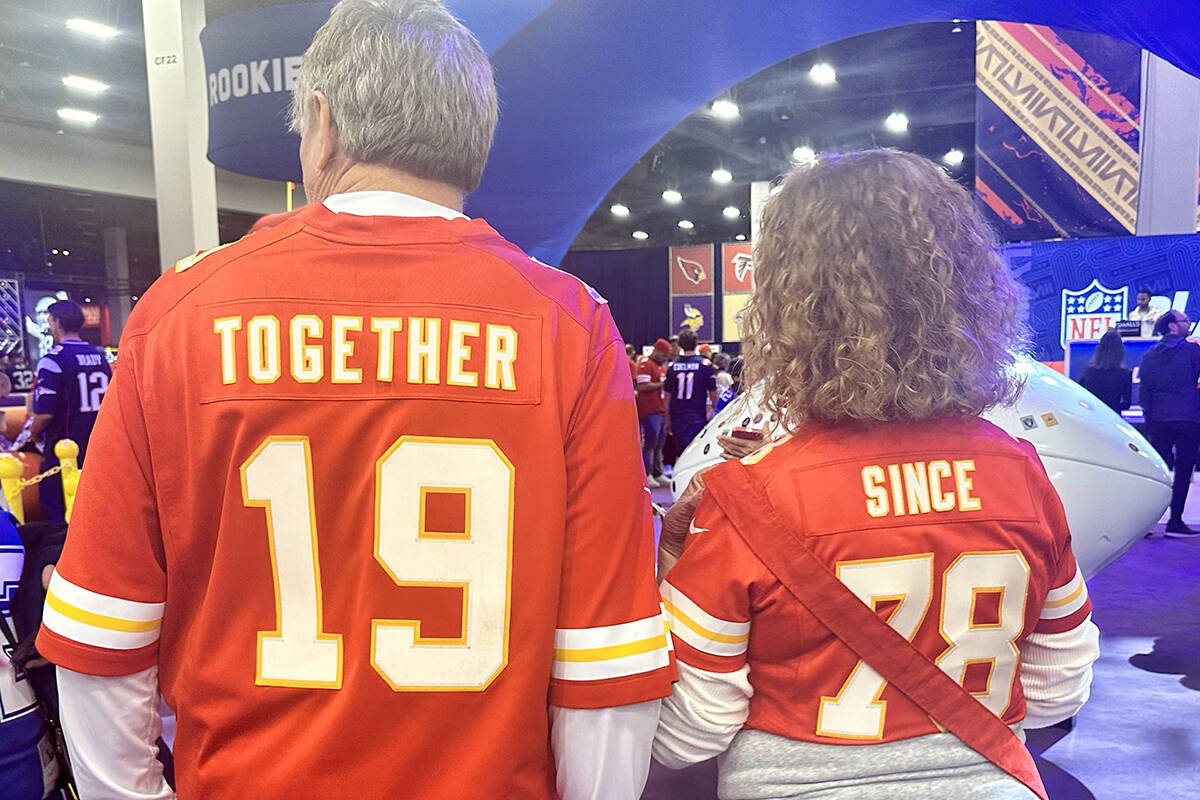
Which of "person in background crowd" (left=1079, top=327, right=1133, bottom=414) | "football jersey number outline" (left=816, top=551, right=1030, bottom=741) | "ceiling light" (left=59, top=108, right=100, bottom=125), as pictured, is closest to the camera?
"football jersey number outline" (left=816, top=551, right=1030, bottom=741)

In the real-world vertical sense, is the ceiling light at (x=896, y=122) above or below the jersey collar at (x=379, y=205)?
above

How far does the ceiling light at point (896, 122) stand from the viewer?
1234 centimetres

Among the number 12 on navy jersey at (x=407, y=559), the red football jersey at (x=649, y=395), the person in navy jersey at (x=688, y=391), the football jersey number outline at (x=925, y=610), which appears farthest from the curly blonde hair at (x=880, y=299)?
the red football jersey at (x=649, y=395)

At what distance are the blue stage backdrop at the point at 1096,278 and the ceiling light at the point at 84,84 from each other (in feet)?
31.7

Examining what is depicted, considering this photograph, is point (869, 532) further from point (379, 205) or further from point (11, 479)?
point (11, 479)

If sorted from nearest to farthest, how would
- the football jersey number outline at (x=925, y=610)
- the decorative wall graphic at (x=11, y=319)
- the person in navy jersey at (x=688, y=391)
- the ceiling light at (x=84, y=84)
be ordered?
the football jersey number outline at (x=925, y=610) → the person in navy jersey at (x=688, y=391) → the ceiling light at (x=84, y=84) → the decorative wall graphic at (x=11, y=319)

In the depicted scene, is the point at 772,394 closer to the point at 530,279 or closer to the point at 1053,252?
the point at 530,279

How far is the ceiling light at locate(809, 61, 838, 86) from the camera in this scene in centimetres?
1050

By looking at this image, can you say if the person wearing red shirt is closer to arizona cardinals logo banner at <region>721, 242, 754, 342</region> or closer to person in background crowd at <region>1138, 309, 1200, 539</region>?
person in background crowd at <region>1138, 309, 1200, 539</region>

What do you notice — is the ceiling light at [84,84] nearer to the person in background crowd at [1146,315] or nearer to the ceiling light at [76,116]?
the ceiling light at [76,116]

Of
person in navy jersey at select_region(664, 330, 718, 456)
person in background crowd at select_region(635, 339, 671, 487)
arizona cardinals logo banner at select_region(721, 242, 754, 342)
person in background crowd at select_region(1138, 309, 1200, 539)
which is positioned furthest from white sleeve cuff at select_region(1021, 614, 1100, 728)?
arizona cardinals logo banner at select_region(721, 242, 754, 342)

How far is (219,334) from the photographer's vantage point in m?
0.84

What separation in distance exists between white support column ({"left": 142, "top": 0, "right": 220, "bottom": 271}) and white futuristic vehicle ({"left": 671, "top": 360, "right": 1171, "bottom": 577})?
2245 mm

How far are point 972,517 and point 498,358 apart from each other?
0.59m
